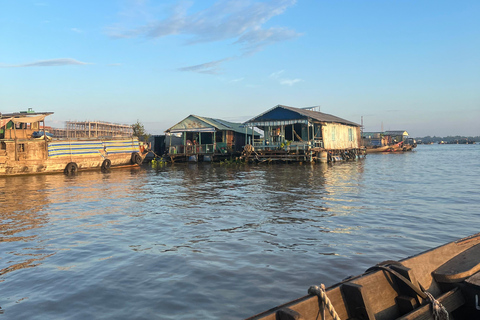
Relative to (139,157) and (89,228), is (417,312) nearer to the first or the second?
(89,228)

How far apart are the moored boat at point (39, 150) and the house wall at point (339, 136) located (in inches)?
710

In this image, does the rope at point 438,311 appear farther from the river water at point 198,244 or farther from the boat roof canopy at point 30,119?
the boat roof canopy at point 30,119

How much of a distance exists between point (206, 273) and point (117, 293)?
1.33 metres

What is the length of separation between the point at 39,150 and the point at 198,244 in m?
19.7

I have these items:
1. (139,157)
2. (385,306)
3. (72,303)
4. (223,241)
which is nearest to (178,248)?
(223,241)

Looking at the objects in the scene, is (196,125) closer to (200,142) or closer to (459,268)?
(200,142)

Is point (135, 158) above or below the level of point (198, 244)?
above

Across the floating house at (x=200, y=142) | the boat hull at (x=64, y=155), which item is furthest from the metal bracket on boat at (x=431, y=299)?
the floating house at (x=200, y=142)

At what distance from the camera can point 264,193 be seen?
548 inches

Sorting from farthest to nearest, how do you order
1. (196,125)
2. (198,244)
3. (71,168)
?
1. (196,125)
2. (71,168)
3. (198,244)

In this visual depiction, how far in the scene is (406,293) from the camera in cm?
350

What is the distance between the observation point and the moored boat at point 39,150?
2156 centimetres

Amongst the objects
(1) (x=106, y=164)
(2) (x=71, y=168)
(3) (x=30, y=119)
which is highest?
(3) (x=30, y=119)

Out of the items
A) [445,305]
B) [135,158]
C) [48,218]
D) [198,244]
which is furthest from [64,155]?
[445,305]
